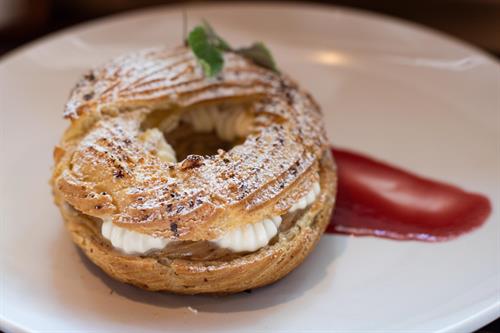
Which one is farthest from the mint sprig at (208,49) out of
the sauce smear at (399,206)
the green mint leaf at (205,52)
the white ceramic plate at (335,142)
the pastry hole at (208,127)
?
the white ceramic plate at (335,142)

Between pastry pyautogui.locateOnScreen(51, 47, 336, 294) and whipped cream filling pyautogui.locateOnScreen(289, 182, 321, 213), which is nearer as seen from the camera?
pastry pyautogui.locateOnScreen(51, 47, 336, 294)

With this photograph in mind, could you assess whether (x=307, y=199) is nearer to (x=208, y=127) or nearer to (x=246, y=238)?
(x=246, y=238)

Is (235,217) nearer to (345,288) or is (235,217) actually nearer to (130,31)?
(345,288)

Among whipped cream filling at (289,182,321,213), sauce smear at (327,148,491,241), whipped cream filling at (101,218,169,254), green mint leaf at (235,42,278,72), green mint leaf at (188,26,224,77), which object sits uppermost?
green mint leaf at (188,26,224,77)

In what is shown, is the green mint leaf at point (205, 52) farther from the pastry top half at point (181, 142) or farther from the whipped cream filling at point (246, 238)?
the whipped cream filling at point (246, 238)

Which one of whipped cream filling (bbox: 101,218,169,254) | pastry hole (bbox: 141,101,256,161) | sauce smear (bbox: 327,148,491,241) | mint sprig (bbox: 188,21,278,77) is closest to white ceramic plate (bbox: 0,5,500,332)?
sauce smear (bbox: 327,148,491,241)

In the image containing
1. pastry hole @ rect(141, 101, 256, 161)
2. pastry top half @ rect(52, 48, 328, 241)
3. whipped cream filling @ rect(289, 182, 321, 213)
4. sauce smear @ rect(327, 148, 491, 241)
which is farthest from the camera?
pastry hole @ rect(141, 101, 256, 161)

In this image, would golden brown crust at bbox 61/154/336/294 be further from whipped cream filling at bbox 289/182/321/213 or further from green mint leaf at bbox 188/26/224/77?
green mint leaf at bbox 188/26/224/77
